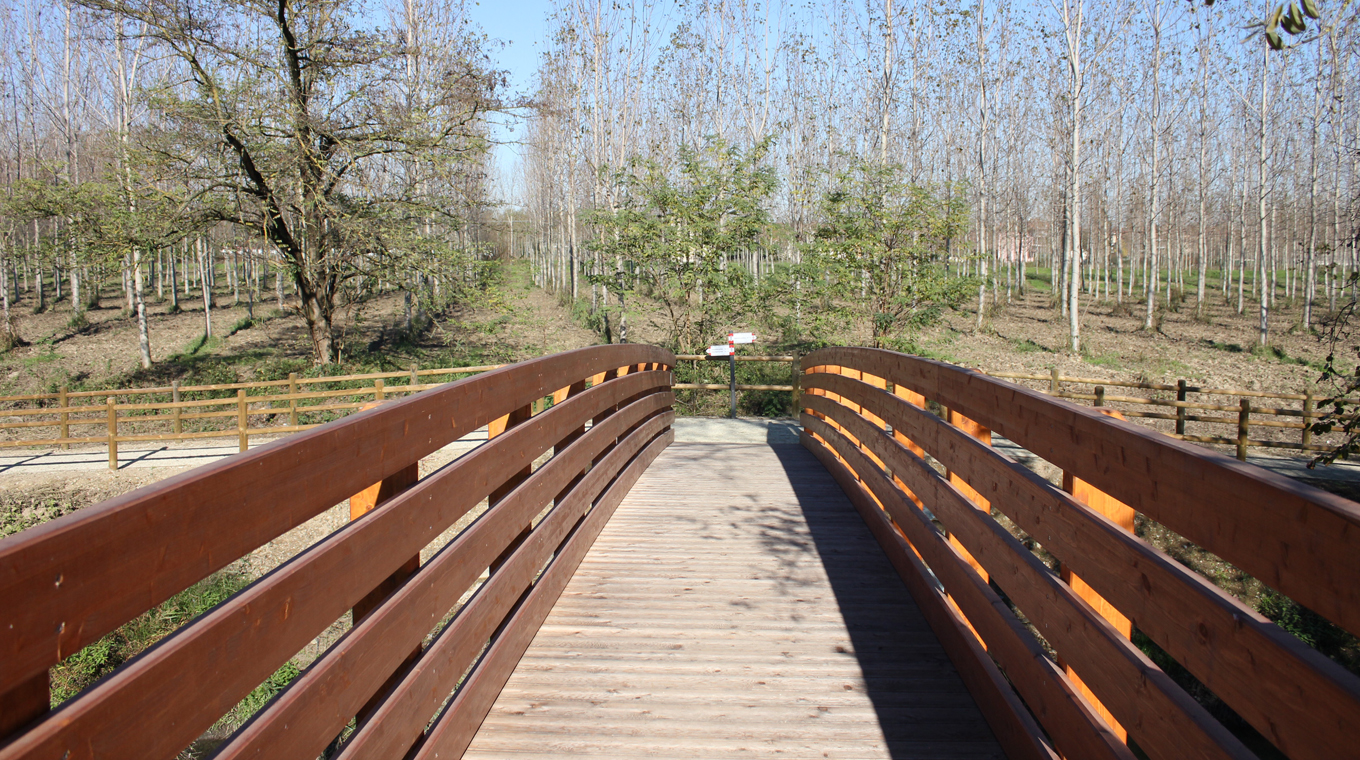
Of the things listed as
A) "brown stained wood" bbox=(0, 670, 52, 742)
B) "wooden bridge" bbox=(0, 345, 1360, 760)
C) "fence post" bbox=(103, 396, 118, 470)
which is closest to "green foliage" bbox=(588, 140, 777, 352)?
"fence post" bbox=(103, 396, 118, 470)

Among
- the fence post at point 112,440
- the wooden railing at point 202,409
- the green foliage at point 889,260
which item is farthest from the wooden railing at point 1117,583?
the fence post at point 112,440

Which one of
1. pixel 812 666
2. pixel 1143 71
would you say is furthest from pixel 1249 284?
pixel 812 666

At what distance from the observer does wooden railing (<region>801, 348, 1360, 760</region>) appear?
1293mm

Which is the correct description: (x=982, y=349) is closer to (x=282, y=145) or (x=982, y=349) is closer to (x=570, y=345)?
(x=570, y=345)

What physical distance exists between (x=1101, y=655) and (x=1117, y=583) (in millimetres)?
186

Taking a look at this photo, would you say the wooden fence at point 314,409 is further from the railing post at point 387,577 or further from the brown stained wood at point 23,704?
the brown stained wood at point 23,704

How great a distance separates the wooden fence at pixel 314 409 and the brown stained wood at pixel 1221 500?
11.9 m

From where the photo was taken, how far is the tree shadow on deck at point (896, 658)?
276cm

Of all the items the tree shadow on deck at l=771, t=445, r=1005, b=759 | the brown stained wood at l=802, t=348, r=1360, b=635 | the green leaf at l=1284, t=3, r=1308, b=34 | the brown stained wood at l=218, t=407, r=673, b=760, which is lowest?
the tree shadow on deck at l=771, t=445, r=1005, b=759

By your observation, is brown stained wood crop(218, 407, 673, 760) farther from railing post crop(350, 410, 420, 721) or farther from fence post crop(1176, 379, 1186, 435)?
fence post crop(1176, 379, 1186, 435)

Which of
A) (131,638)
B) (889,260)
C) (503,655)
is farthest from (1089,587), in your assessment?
(889,260)

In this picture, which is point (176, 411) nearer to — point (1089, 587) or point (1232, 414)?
point (1089, 587)

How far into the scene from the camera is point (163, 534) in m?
1.29

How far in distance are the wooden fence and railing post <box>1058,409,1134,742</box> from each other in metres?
11.9
